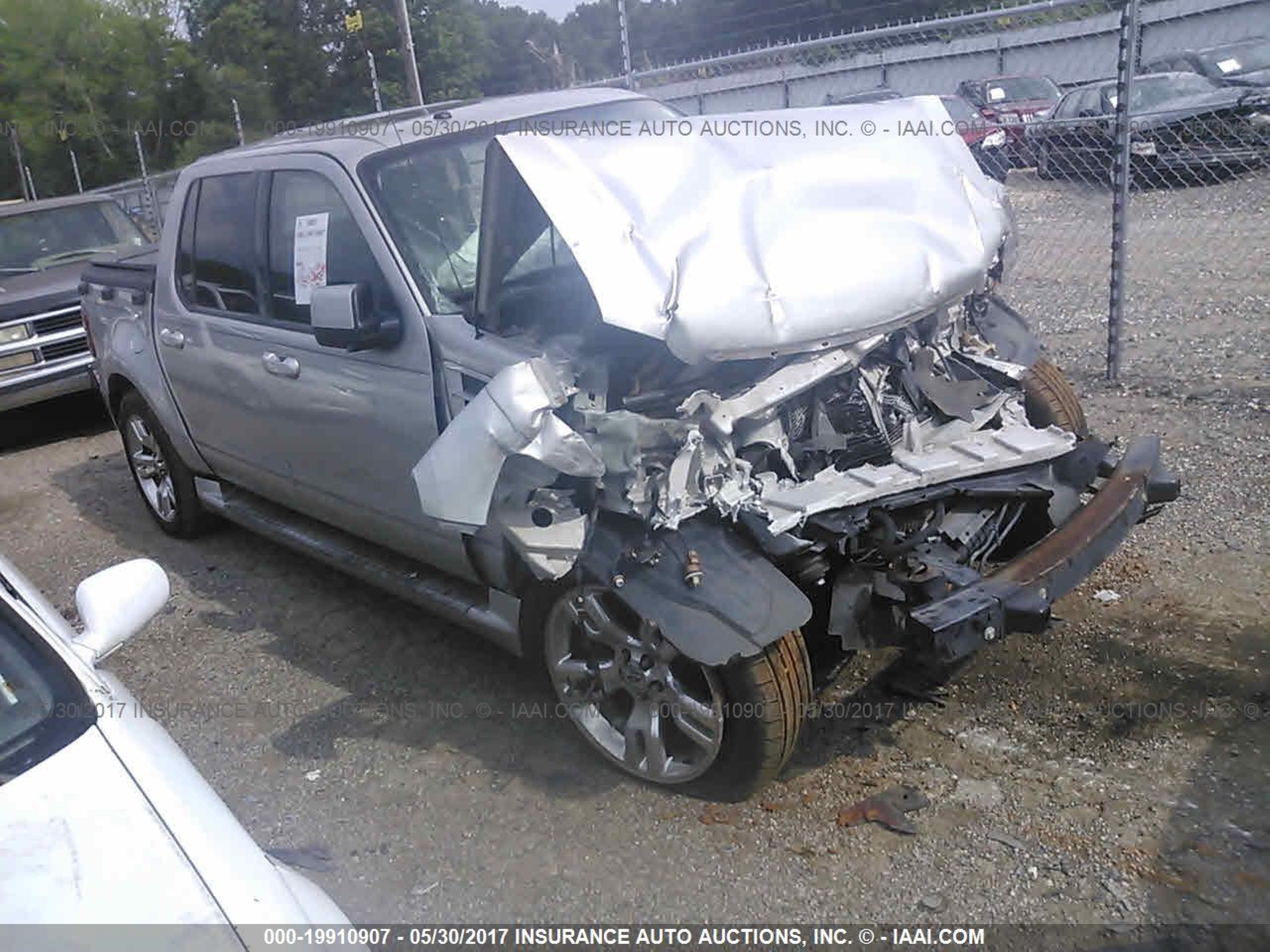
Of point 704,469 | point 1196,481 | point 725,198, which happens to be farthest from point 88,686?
Result: point 1196,481

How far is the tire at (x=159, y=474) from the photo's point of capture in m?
5.96

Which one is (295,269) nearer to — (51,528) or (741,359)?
(741,359)

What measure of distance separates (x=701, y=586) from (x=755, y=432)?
545 mm

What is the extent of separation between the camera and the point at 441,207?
13.4ft

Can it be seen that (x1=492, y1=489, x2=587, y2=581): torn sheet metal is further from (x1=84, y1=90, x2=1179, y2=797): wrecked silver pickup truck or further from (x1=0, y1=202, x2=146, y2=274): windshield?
(x1=0, y1=202, x2=146, y2=274): windshield

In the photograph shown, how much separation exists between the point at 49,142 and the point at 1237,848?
4134cm

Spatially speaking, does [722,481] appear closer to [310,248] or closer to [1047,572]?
[1047,572]

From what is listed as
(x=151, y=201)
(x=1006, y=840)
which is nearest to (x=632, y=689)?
(x=1006, y=840)

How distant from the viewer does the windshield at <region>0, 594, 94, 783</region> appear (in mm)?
2084

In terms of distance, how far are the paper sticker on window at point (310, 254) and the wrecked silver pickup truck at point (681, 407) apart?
0.05ft

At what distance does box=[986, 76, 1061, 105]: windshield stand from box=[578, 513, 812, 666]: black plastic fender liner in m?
15.2

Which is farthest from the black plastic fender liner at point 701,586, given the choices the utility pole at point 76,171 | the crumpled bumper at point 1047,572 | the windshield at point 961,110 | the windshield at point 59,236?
the utility pole at point 76,171

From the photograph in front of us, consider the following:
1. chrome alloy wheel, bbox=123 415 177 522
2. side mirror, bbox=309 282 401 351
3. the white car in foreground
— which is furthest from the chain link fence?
the white car in foreground

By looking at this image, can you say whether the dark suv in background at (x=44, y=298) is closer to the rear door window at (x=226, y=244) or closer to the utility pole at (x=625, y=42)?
the rear door window at (x=226, y=244)
